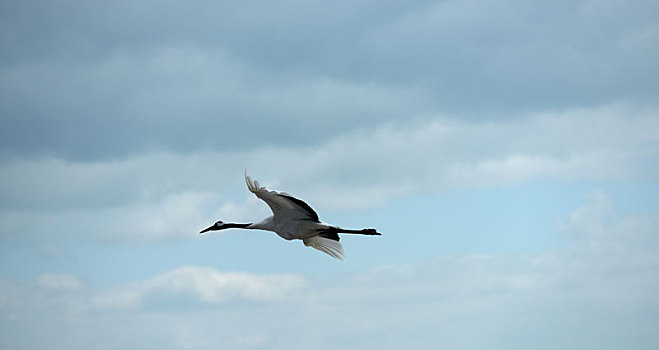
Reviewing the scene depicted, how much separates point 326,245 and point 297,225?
139 inches

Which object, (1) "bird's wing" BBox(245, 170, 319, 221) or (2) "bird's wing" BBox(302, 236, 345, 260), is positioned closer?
(1) "bird's wing" BBox(245, 170, 319, 221)

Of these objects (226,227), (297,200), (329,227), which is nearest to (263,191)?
(297,200)

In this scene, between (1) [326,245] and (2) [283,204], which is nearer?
(2) [283,204]

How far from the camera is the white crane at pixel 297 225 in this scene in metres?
41.8

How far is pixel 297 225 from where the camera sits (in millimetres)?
44125

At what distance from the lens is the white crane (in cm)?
4184

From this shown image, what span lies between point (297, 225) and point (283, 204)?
1823mm

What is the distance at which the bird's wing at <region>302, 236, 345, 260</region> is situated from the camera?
154 feet

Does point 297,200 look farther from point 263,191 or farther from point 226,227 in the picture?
point 226,227

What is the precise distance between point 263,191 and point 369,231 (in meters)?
7.42

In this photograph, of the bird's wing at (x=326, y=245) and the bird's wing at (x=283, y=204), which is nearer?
the bird's wing at (x=283, y=204)

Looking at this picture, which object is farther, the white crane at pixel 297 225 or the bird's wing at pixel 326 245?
the bird's wing at pixel 326 245

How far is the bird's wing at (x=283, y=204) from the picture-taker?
41.2m

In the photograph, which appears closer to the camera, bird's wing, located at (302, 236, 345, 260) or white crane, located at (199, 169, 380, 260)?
white crane, located at (199, 169, 380, 260)
